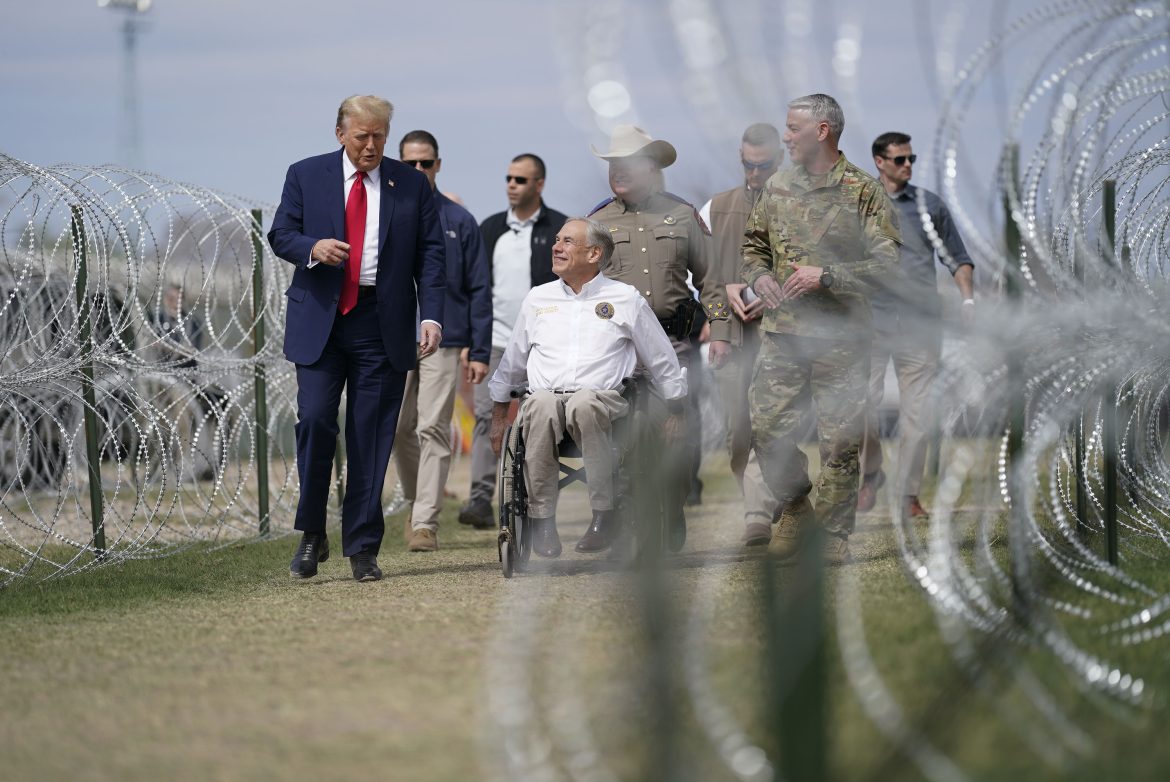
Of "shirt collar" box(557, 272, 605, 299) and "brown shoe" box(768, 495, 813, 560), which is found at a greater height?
"shirt collar" box(557, 272, 605, 299)

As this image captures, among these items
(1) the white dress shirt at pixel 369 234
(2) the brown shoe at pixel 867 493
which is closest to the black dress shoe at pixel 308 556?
(1) the white dress shirt at pixel 369 234

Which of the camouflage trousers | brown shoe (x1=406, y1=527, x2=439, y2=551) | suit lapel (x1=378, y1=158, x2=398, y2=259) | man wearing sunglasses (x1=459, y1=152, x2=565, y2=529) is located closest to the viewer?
suit lapel (x1=378, y1=158, x2=398, y2=259)

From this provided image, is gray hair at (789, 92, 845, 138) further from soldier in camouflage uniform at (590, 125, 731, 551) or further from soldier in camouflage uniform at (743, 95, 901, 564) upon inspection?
soldier in camouflage uniform at (590, 125, 731, 551)

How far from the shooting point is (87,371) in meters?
7.14

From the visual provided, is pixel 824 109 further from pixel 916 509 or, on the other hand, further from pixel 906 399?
pixel 916 509

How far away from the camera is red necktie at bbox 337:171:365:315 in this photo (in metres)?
6.39

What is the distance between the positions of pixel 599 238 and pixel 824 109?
1106mm

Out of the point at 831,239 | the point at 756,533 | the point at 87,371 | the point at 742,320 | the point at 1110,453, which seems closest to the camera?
the point at 1110,453

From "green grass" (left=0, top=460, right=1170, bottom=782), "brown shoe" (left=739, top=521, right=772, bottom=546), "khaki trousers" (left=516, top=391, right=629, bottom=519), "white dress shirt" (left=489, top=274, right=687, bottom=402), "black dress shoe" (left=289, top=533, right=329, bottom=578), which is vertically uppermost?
"white dress shirt" (left=489, top=274, right=687, bottom=402)

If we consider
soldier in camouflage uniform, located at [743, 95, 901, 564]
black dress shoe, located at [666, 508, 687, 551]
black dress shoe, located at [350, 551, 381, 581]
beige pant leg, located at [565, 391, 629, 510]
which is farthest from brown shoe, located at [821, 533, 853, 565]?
black dress shoe, located at [350, 551, 381, 581]

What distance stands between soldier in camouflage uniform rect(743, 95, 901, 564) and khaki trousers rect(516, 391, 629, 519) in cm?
73

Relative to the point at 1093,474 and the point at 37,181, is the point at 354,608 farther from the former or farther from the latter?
the point at 1093,474

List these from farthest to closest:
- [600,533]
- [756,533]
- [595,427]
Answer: [756,533], [600,533], [595,427]

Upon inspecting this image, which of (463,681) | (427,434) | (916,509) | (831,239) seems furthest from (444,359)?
(463,681)
